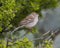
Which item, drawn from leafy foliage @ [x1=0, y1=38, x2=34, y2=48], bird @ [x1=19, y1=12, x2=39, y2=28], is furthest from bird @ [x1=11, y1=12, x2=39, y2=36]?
leafy foliage @ [x1=0, y1=38, x2=34, y2=48]

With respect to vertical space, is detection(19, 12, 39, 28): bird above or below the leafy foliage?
above

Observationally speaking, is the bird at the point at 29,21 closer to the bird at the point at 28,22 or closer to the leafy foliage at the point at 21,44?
the bird at the point at 28,22

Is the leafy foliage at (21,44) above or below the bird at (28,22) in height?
below

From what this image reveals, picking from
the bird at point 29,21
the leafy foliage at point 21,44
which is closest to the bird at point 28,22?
the bird at point 29,21

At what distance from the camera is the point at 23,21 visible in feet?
22.3

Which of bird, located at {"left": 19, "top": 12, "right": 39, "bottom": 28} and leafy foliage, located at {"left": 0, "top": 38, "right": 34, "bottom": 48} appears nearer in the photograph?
leafy foliage, located at {"left": 0, "top": 38, "right": 34, "bottom": 48}

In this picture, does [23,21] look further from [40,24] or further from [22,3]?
[40,24]

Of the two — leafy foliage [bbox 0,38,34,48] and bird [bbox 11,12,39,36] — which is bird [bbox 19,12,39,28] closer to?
bird [bbox 11,12,39,36]

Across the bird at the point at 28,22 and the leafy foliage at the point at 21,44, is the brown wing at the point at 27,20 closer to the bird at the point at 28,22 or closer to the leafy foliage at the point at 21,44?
the bird at the point at 28,22

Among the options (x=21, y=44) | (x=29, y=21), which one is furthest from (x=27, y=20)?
(x=21, y=44)

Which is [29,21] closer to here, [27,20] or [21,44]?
[27,20]

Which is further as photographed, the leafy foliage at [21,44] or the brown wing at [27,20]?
the brown wing at [27,20]

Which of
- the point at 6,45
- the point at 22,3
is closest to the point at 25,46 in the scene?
the point at 6,45

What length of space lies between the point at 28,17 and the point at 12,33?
0.58m
